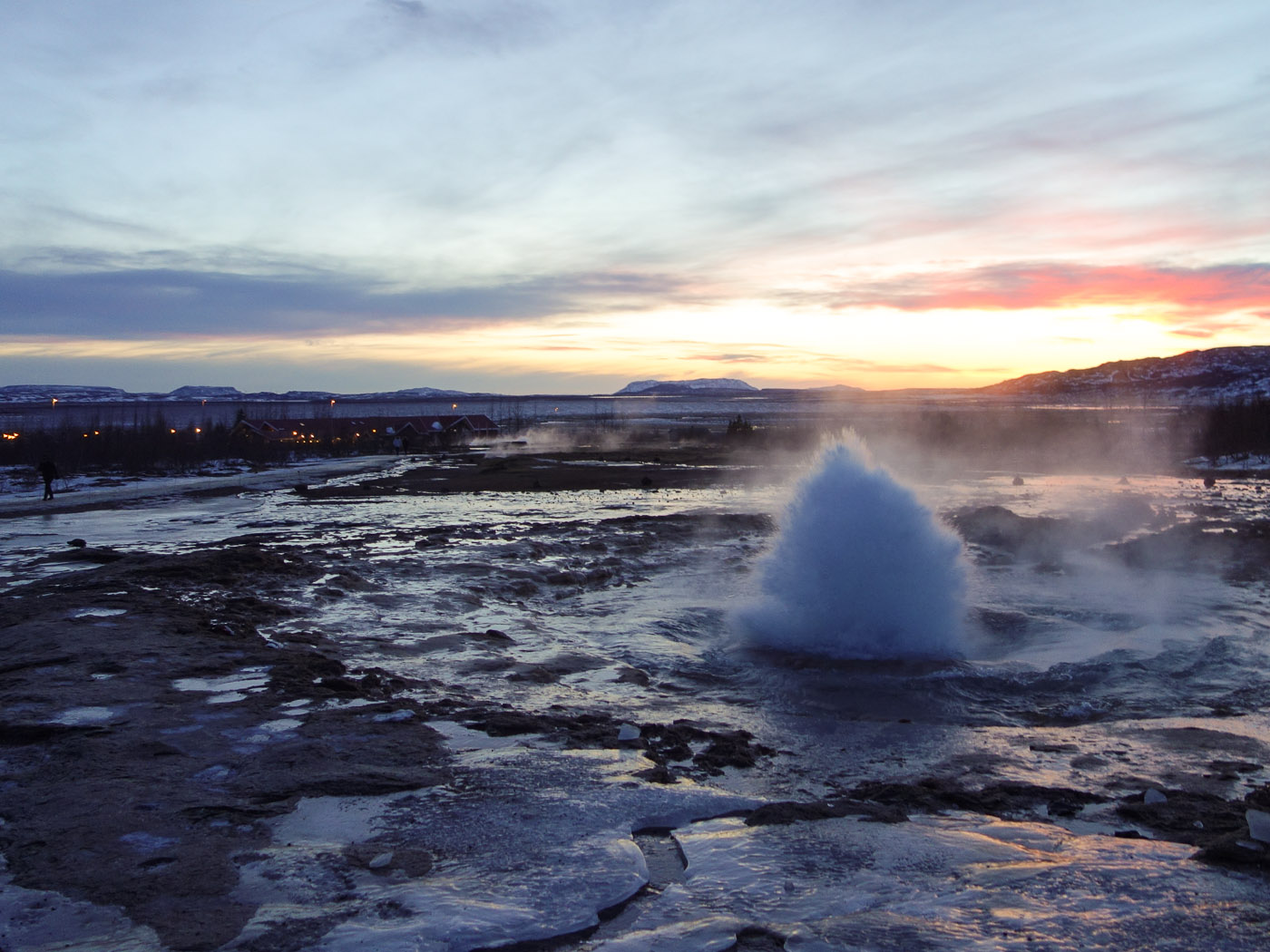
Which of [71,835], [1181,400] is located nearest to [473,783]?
[71,835]

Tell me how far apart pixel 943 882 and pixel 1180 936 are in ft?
3.45

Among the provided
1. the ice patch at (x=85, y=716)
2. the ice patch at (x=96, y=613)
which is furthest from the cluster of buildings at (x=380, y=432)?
the ice patch at (x=85, y=716)

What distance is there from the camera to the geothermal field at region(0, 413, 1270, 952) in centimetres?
416

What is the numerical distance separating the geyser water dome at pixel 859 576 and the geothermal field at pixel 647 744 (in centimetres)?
4

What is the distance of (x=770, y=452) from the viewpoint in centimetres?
5203

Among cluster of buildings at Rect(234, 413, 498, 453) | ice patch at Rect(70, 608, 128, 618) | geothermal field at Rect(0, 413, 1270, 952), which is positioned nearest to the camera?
geothermal field at Rect(0, 413, 1270, 952)

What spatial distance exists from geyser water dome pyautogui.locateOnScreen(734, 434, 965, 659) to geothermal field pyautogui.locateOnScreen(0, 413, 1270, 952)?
4 cm

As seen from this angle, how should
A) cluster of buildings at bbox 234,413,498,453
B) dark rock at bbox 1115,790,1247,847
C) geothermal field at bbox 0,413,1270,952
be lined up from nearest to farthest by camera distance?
geothermal field at bbox 0,413,1270,952 < dark rock at bbox 1115,790,1247,847 < cluster of buildings at bbox 234,413,498,453

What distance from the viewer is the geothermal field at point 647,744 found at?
13.6ft

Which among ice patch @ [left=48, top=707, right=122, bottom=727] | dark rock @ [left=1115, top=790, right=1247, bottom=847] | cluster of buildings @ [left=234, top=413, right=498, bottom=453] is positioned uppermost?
cluster of buildings @ [left=234, top=413, right=498, bottom=453]

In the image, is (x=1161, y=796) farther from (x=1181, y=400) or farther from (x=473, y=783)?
(x=1181, y=400)

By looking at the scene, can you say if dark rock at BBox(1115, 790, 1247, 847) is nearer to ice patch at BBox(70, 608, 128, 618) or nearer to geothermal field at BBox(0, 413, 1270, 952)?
geothermal field at BBox(0, 413, 1270, 952)

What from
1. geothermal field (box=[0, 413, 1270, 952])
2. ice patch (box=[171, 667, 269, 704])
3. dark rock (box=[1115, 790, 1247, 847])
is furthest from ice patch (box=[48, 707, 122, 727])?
dark rock (box=[1115, 790, 1247, 847])

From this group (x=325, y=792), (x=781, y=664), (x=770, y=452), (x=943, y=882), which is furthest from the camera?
(x=770, y=452)
